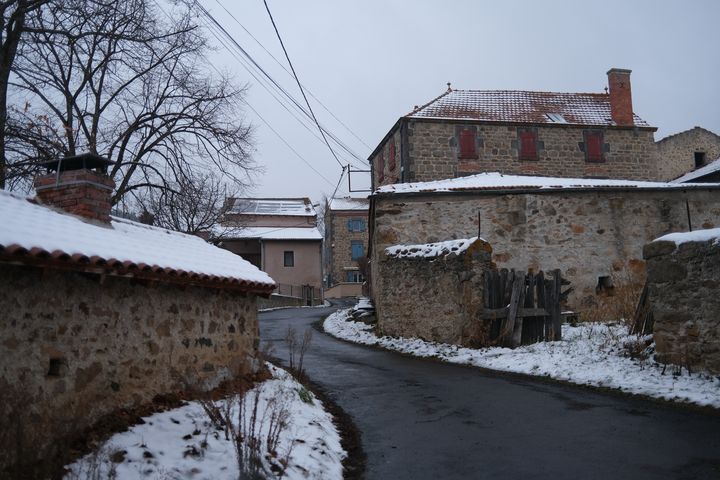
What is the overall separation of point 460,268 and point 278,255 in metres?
29.2

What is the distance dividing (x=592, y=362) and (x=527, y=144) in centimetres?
1866

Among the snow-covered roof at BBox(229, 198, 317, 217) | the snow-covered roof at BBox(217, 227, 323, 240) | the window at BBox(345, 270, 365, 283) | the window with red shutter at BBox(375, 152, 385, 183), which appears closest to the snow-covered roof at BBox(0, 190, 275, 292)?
the window with red shutter at BBox(375, 152, 385, 183)

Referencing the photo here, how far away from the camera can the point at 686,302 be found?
7.73m

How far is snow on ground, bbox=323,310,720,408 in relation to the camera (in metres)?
7.24

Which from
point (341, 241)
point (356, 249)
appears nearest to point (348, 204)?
point (341, 241)

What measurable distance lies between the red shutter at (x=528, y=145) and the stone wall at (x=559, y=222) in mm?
8732

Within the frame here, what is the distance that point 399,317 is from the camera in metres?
15.5

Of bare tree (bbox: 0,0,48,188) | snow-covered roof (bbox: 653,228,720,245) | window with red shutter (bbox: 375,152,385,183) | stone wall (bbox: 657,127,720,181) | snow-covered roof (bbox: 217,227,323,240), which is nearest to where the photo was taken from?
snow-covered roof (bbox: 653,228,720,245)

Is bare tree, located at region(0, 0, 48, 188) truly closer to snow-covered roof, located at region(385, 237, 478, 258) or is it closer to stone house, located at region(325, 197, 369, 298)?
snow-covered roof, located at region(385, 237, 478, 258)

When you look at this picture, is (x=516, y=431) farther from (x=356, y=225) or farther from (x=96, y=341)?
(x=356, y=225)

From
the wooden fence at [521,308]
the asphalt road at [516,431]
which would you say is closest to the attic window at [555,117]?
the wooden fence at [521,308]

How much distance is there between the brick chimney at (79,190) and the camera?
6812 mm

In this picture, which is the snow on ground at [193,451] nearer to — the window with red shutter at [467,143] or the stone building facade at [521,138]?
the stone building facade at [521,138]

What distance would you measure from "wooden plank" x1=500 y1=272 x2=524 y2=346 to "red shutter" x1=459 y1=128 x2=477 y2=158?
562 inches
